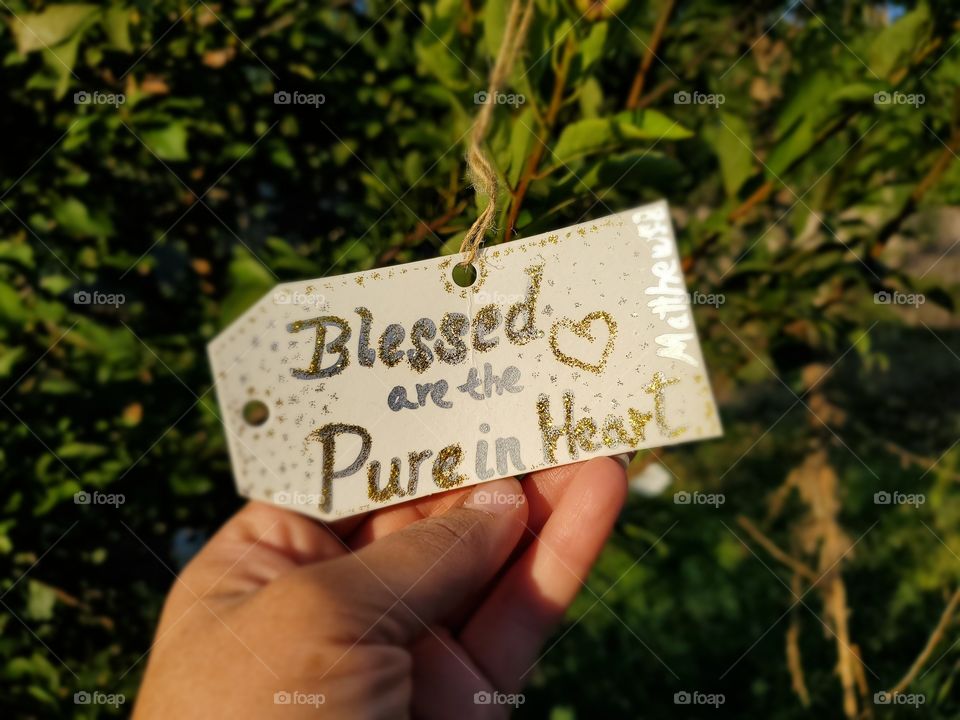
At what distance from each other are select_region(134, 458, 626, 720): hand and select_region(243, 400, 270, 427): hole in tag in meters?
0.20

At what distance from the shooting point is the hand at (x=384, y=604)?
74 centimetres

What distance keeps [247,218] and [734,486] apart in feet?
8.76

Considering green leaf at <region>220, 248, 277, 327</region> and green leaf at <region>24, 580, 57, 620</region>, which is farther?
green leaf at <region>24, 580, 57, 620</region>

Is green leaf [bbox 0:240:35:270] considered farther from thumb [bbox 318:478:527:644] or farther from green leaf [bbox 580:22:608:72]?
green leaf [bbox 580:22:608:72]

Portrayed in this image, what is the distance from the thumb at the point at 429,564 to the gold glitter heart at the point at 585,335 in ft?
0.64

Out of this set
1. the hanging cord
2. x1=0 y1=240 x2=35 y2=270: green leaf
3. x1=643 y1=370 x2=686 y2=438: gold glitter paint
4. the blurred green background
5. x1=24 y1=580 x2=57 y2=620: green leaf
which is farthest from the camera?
x1=24 y1=580 x2=57 y2=620: green leaf

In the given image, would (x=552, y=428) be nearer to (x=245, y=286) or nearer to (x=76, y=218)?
(x=245, y=286)

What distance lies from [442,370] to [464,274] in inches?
5.1

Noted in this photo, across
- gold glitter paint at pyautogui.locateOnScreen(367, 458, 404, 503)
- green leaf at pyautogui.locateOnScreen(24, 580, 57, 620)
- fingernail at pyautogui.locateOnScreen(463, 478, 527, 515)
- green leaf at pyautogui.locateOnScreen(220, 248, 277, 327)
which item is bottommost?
green leaf at pyautogui.locateOnScreen(24, 580, 57, 620)

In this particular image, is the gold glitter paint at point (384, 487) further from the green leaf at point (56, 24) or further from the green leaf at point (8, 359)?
the green leaf at point (56, 24)

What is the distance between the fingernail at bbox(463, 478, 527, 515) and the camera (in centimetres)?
91

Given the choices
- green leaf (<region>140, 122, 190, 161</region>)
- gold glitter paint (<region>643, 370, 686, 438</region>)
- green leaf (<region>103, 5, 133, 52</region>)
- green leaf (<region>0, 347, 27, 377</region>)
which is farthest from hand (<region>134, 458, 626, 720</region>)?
green leaf (<region>103, 5, 133, 52</region>)

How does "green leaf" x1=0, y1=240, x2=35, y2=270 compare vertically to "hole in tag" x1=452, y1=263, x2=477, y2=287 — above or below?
below

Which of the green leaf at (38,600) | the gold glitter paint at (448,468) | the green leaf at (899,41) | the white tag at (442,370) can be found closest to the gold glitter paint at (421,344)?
the white tag at (442,370)
